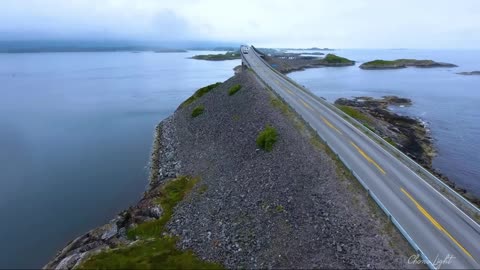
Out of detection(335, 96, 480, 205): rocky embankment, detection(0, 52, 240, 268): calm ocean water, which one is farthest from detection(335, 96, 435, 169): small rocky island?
detection(0, 52, 240, 268): calm ocean water

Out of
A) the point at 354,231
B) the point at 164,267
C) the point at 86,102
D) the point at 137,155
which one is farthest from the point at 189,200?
the point at 86,102

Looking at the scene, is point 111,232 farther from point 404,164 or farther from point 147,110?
Result: point 147,110

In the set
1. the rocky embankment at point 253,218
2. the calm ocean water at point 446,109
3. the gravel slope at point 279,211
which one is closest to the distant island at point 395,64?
the calm ocean water at point 446,109

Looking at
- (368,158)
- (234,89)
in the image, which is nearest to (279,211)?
(368,158)

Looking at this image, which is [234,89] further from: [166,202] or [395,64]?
[395,64]

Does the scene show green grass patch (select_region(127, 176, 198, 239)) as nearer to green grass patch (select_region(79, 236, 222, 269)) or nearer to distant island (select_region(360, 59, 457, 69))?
green grass patch (select_region(79, 236, 222, 269))

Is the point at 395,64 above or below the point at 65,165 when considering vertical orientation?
above
